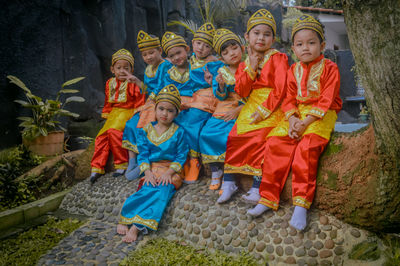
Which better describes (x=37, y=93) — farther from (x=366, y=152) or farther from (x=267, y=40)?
(x=366, y=152)

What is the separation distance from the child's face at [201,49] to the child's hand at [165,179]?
4.89ft

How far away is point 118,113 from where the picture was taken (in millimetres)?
4355

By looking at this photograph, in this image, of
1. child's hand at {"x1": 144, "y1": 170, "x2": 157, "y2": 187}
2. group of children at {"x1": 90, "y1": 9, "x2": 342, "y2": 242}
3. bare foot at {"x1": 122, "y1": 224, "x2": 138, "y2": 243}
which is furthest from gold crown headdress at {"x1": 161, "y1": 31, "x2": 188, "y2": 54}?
bare foot at {"x1": 122, "y1": 224, "x2": 138, "y2": 243}

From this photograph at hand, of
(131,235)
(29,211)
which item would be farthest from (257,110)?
(29,211)

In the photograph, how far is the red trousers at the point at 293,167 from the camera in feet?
7.93

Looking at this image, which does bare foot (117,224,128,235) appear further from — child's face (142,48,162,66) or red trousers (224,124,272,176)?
child's face (142,48,162,66)

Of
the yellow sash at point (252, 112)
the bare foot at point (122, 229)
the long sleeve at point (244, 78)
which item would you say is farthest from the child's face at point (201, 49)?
the bare foot at point (122, 229)

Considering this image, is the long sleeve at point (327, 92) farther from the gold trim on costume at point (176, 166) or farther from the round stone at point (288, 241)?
the gold trim on costume at point (176, 166)

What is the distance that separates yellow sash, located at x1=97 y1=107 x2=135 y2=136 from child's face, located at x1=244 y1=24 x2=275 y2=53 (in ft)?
7.21

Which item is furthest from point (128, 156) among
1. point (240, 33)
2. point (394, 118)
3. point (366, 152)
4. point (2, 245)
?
point (240, 33)

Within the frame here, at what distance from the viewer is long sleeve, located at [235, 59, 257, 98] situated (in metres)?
2.96

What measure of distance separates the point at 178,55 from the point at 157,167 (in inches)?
57.5

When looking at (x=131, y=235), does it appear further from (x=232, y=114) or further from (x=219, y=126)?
(x=232, y=114)

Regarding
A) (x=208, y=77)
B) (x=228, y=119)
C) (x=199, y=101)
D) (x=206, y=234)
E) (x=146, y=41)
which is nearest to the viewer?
(x=206, y=234)
